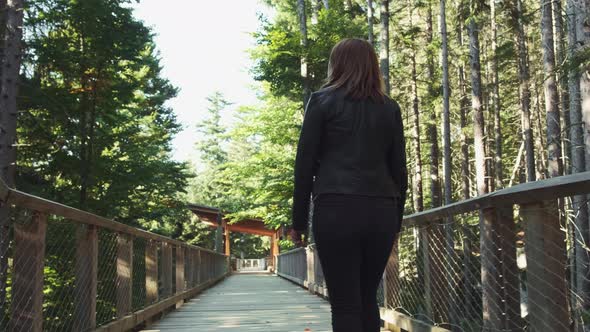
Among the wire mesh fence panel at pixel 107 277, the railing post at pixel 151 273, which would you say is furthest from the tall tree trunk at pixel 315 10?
the wire mesh fence panel at pixel 107 277

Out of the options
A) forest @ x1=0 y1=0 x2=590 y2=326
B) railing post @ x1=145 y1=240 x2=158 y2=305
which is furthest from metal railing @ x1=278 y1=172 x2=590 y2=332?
railing post @ x1=145 y1=240 x2=158 y2=305

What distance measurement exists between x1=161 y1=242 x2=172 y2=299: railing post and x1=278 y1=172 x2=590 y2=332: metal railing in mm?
3054

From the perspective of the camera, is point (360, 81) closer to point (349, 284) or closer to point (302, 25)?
point (349, 284)

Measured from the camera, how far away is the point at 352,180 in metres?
2.62

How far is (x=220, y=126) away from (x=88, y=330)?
7574 cm

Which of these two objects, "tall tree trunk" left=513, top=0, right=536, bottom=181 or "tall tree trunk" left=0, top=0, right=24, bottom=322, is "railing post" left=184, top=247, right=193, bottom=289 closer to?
"tall tree trunk" left=0, top=0, right=24, bottom=322

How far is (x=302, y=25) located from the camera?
18969mm

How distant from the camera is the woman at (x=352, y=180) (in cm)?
259

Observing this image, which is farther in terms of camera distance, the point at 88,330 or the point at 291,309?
the point at 291,309

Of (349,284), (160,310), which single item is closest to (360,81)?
(349,284)

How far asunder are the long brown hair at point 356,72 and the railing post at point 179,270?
6.84 metres

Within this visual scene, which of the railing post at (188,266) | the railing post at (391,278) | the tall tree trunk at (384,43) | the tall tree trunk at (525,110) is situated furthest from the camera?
the tall tree trunk at (525,110)

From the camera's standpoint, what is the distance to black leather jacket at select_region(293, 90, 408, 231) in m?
2.65

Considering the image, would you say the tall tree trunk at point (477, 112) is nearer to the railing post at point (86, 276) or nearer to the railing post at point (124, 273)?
the railing post at point (124, 273)
